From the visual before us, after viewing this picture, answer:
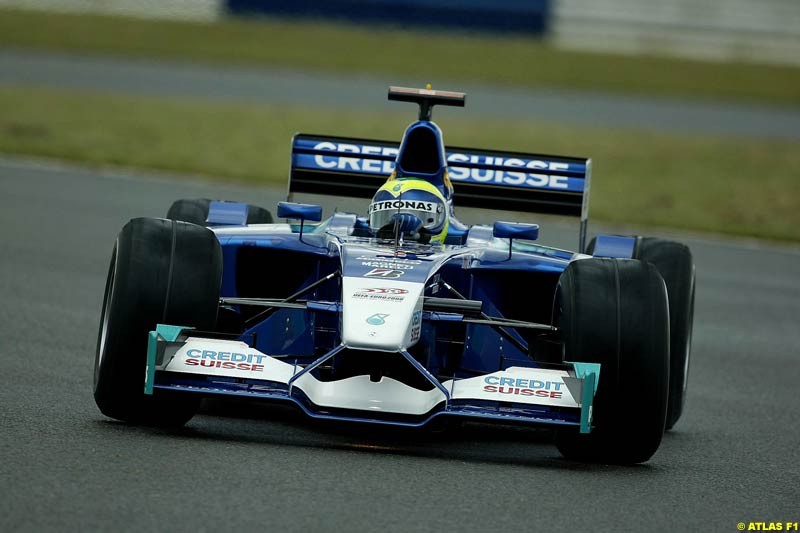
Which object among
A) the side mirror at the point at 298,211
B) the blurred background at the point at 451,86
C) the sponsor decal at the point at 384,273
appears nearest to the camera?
the sponsor decal at the point at 384,273

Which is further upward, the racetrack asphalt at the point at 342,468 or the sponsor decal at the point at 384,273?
the sponsor decal at the point at 384,273

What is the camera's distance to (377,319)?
7129 mm

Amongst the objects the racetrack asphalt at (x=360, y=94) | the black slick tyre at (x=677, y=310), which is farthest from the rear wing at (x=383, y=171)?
the racetrack asphalt at (x=360, y=94)

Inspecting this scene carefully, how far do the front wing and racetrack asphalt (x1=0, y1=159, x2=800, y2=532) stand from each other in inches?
9.6

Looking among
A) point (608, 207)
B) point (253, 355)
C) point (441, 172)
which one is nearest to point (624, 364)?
point (253, 355)

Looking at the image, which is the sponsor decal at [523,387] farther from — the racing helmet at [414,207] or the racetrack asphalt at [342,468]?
the racing helmet at [414,207]

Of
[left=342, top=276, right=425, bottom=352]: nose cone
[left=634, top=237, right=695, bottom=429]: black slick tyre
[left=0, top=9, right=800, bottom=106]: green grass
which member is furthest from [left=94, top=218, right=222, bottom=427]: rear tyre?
[left=0, top=9, right=800, bottom=106]: green grass

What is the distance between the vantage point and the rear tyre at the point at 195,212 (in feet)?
33.1

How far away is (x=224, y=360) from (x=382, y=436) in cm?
104

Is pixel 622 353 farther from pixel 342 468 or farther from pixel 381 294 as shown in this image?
pixel 342 468

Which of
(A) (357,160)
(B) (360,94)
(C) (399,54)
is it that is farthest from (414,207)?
(C) (399,54)

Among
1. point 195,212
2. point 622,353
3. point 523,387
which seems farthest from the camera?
point 195,212

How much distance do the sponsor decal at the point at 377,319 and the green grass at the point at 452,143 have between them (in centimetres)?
1411

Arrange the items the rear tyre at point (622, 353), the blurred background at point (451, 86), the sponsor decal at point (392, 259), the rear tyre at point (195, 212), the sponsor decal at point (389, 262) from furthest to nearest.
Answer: the blurred background at point (451, 86) → the rear tyre at point (195, 212) → the sponsor decal at point (392, 259) → the sponsor decal at point (389, 262) → the rear tyre at point (622, 353)
